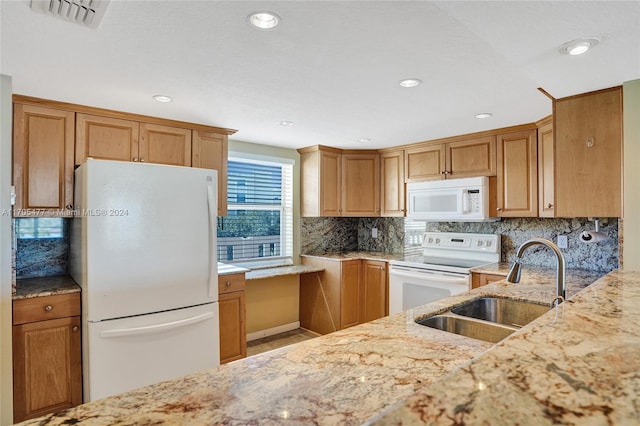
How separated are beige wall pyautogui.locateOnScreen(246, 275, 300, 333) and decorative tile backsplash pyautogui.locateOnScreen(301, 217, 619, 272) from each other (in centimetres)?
48

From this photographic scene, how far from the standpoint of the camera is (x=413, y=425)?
43 cm

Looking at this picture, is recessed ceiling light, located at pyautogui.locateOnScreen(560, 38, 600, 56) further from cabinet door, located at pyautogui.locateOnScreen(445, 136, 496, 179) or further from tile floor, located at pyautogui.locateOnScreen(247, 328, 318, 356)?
tile floor, located at pyautogui.locateOnScreen(247, 328, 318, 356)

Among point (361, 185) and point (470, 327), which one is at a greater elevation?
point (361, 185)

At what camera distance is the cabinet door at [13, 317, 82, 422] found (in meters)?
2.14

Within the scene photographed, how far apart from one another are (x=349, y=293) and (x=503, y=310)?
215 cm

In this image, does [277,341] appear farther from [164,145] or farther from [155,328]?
[164,145]

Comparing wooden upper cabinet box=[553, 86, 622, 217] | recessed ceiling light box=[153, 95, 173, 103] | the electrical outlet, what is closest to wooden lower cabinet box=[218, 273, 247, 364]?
recessed ceiling light box=[153, 95, 173, 103]

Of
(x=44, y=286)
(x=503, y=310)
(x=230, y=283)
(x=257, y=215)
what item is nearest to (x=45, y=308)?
(x=44, y=286)

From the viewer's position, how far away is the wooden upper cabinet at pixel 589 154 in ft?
6.98

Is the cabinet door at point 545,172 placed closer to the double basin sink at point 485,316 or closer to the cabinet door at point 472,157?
the cabinet door at point 472,157

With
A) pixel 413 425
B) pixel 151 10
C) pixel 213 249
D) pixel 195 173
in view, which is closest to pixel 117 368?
pixel 213 249

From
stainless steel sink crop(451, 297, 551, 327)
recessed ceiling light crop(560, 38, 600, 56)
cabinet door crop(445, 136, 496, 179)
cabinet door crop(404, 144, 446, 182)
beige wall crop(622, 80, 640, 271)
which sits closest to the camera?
recessed ceiling light crop(560, 38, 600, 56)

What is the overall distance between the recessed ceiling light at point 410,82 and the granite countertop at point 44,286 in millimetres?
2435

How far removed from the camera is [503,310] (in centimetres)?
189
